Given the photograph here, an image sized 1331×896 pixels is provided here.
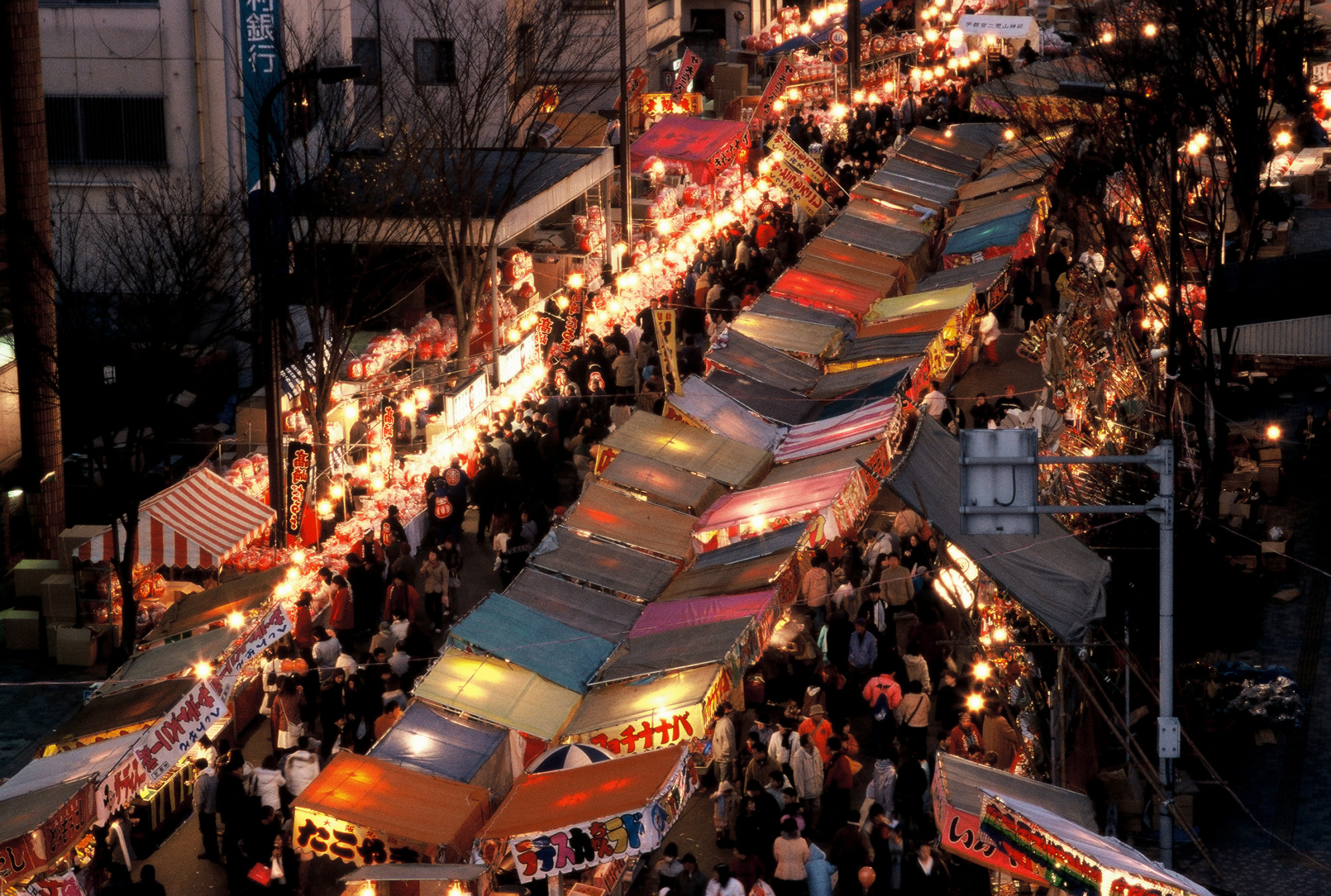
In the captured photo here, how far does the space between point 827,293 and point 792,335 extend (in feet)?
7.79

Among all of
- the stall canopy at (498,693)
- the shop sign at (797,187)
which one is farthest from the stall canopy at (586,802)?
the shop sign at (797,187)

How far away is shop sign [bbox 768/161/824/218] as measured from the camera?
113ft

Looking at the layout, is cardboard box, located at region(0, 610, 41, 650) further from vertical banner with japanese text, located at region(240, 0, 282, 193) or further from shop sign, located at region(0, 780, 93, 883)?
vertical banner with japanese text, located at region(240, 0, 282, 193)

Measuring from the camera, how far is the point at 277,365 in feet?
76.1

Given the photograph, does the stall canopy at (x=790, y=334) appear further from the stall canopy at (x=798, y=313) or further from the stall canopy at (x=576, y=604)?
the stall canopy at (x=576, y=604)

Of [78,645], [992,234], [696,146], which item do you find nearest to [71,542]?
[78,645]

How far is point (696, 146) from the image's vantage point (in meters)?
39.6

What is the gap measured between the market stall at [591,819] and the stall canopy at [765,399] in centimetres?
1001

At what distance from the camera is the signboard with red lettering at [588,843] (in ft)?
50.2

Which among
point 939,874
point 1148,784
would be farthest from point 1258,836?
point 939,874

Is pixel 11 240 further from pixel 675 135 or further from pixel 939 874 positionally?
pixel 675 135

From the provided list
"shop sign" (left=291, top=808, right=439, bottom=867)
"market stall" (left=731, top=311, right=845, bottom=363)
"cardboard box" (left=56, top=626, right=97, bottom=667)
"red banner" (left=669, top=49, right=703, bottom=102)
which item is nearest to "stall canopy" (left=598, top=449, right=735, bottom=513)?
"market stall" (left=731, top=311, right=845, bottom=363)

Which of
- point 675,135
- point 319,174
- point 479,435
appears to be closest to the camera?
point 479,435

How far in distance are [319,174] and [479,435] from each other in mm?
6537
